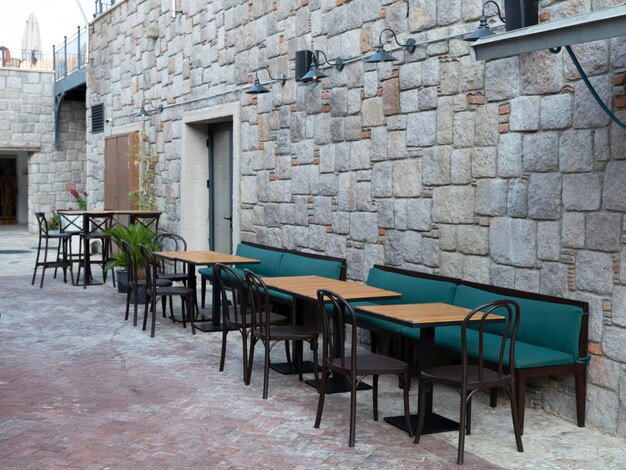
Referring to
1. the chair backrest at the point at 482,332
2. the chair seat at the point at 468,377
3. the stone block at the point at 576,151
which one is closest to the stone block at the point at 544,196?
the stone block at the point at 576,151

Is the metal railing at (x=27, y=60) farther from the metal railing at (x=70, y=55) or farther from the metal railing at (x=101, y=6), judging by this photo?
the metal railing at (x=101, y=6)

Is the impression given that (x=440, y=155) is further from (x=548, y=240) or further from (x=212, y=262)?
(x=212, y=262)

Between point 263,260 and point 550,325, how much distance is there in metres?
4.03

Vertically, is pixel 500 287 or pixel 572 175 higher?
pixel 572 175

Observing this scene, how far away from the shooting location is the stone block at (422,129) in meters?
6.46

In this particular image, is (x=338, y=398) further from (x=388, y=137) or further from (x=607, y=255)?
(x=388, y=137)

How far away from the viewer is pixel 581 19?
4.01m

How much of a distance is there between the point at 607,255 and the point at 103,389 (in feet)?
11.1

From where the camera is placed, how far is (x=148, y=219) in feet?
40.8

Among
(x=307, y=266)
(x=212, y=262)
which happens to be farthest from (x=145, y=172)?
(x=307, y=266)

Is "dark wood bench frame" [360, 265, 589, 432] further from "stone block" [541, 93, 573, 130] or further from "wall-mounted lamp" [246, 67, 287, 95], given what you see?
"wall-mounted lamp" [246, 67, 287, 95]

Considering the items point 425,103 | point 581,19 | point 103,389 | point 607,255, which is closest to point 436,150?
point 425,103

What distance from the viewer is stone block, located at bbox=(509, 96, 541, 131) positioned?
546cm

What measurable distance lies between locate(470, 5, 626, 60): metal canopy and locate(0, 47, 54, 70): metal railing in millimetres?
17122
